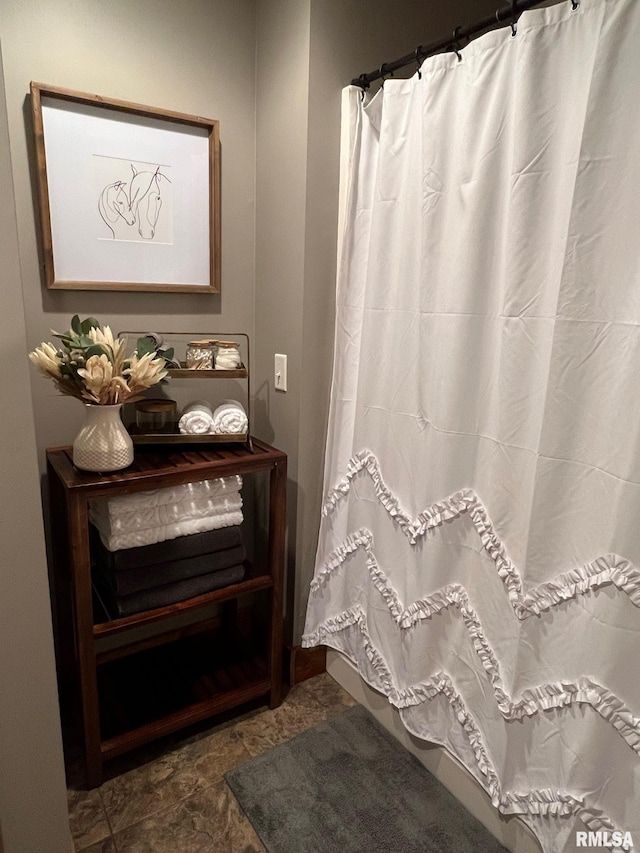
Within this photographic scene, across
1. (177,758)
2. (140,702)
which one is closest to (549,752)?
(177,758)

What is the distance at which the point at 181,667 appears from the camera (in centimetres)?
191

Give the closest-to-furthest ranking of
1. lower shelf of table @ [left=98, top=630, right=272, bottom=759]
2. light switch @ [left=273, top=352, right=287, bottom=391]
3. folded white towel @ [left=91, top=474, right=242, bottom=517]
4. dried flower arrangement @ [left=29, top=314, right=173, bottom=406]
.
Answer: dried flower arrangement @ [left=29, top=314, right=173, bottom=406] < folded white towel @ [left=91, top=474, right=242, bottom=517] < lower shelf of table @ [left=98, top=630, right=272, bottom=759] < light switch @ [left=273, top=352, right=287, bottom=391]

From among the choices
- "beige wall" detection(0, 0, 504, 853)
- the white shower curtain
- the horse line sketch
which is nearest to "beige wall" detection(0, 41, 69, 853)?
"beige wall" detection(0, 0, 504, 853)

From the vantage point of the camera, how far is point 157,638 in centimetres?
196

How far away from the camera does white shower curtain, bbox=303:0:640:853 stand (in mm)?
1025

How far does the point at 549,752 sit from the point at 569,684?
0.62 ft

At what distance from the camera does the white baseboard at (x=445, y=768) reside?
135cm

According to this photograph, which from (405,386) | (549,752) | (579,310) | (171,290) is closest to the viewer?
(579,310)

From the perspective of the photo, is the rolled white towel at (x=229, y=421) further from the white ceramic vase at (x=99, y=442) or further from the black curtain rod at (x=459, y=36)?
the black curtain rod at (x=459, y=36)

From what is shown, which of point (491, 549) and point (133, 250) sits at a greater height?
point (133, 250)

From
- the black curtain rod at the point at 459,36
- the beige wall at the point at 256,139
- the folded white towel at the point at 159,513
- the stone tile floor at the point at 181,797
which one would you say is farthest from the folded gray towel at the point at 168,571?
the black curtain rod at the point at 459,36

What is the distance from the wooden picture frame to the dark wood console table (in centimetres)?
58

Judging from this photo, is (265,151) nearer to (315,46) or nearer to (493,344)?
(315,46)

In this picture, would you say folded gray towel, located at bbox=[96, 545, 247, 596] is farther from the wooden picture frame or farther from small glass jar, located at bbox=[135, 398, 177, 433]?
the wooden picture frame
